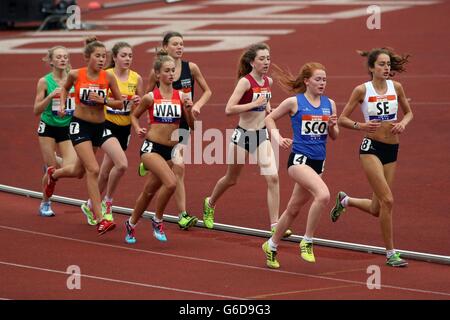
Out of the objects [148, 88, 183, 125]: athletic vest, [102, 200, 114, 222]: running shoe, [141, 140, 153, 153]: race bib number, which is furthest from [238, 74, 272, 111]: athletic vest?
[102, 200, 114, 222]: running shoe

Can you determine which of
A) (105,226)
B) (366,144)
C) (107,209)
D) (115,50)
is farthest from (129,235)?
(366,144)

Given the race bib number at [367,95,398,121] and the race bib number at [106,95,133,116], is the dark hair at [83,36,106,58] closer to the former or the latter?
the race bib number at [106,95,133,116]

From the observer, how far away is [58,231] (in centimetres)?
1441

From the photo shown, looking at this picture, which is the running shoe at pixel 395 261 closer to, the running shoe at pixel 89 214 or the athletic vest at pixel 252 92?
the athletic vest at pixel 252 92

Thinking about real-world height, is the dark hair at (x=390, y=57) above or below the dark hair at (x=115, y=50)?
below

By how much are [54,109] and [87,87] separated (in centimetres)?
111

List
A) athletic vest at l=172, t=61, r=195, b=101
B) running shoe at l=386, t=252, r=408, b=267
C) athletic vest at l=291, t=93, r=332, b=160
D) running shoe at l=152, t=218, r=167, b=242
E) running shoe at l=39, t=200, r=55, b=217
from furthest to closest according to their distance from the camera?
running shoe at l=39, t=200, r=55, b=217
athletic vest at l=172, t=61, r=195, b=101
running shoe at l=152, t=218, r=167, b=242
running shoe at l=386, t=252, r=408, b=267
athletic vest at l=291, t=93, r=332, b=160

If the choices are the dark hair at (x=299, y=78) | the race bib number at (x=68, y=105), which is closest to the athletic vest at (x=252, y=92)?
the dark hair at (x=299, y=78)

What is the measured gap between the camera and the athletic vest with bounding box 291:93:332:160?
40.9ft

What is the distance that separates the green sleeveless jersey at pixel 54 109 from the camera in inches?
589

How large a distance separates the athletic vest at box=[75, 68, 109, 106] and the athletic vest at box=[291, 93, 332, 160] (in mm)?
2703

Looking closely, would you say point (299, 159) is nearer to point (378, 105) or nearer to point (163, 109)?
point (378, 105)

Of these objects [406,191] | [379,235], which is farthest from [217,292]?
[406,191]

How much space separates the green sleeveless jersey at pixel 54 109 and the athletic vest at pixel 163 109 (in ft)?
5.91
